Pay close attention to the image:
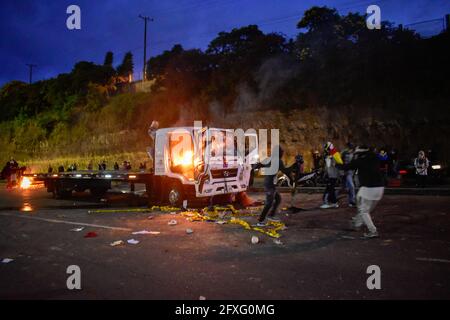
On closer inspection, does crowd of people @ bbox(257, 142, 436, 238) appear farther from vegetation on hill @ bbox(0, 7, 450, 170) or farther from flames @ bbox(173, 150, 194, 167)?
vegetation on hill @ bbox(0, 7, 450, 170)

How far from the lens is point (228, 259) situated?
5.94 meters

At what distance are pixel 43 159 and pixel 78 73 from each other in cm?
1106

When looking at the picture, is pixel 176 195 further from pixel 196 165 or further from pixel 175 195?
pixel 196 165

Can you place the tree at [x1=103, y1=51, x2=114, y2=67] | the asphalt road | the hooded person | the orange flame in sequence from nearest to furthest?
the asphalt road → the hooded person → the orange flame → the tree at [x1=103, y1=51, x2=114, y2=67]

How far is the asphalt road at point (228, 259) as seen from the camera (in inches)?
178

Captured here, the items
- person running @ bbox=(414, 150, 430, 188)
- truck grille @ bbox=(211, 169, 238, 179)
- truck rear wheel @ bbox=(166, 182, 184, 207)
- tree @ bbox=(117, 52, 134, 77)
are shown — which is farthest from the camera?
tree @ bbox=(117, 52, 134, 77)

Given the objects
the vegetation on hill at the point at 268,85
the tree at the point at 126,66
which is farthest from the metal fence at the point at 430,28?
the tree at the point at 126,66

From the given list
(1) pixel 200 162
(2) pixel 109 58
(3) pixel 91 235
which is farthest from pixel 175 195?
(2) pixel 109 58

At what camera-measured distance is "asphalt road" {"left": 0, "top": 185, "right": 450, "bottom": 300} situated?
4531 millimetres

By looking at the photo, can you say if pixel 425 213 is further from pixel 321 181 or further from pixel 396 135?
pixel 396 135

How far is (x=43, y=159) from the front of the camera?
4084 centimetres

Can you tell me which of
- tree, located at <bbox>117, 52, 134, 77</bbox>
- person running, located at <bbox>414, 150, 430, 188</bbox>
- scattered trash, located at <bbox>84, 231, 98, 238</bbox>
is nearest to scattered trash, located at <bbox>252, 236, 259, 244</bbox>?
scattered trash, located at <bbox>84, 231, 98, 238</bbox>

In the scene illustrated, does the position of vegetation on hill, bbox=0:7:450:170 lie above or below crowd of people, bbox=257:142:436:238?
above

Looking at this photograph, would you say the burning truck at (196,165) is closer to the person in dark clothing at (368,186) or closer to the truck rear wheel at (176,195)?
the truck rear wheel at (176,195)
